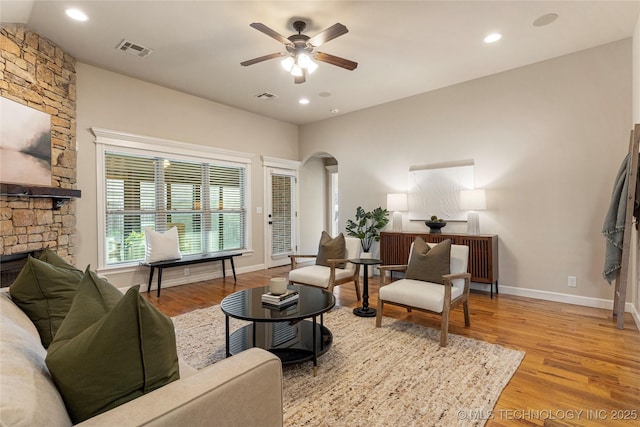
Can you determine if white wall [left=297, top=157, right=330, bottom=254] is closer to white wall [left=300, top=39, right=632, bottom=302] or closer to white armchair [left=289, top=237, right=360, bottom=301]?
white wall [left=300, top=39, right=632, bottom=302]

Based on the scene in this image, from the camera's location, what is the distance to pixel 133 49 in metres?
3.60

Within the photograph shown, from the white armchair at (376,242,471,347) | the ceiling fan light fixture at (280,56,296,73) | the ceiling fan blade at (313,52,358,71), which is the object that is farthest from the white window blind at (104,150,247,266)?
the white armchair at (376,242,471,347)

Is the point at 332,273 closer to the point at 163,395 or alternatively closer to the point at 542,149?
the point at 163,395

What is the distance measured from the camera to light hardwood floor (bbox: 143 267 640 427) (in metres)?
1.80

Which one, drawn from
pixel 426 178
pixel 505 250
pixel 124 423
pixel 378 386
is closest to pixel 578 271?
pixel 505 250

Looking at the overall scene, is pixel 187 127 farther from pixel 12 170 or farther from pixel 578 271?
pixel 578 271

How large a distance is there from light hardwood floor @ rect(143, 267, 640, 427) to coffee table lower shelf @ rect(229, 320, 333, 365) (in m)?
0.81

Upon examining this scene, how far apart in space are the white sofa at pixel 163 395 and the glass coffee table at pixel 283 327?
0.98 m

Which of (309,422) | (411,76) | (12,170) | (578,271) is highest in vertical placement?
(411,76)

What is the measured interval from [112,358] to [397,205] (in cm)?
464

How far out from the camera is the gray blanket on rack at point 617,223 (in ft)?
9.92

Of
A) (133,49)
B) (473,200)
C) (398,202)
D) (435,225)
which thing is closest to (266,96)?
(133,49)

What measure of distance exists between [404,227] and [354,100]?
2364mm

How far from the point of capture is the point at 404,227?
521 cm
